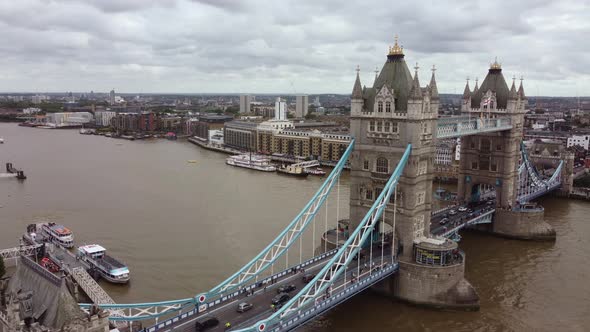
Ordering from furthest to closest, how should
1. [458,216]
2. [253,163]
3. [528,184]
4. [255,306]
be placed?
[253,163]
[528,184]
[458,216]
[255,306]

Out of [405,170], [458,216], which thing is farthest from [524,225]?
[405,170]

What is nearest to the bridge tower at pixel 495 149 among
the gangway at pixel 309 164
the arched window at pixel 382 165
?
the arched window at pixel 382 165

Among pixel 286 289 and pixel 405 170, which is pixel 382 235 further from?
pixel 286 289

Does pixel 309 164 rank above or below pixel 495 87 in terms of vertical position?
below

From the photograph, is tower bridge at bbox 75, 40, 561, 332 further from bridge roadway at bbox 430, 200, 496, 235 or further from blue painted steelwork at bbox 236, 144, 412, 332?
bridge roadway at bbox 430, 200, 496, 235

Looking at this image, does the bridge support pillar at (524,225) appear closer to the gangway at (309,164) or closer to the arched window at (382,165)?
the arched window at (382,165)

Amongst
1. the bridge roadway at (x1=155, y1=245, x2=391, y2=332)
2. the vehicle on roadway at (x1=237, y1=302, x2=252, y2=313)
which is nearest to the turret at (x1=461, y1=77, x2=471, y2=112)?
the bridge roadway at (x1=155, y1=245, x2=391, y2=332)

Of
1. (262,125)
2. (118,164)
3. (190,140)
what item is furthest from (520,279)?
(190,140)
